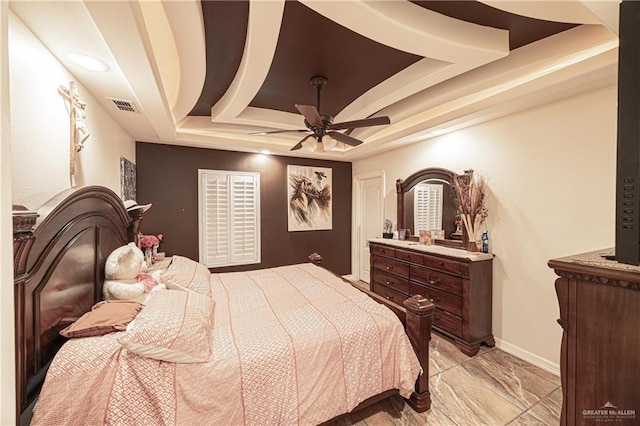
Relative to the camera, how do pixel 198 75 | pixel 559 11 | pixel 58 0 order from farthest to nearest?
1. pixel 198 75
2. pixel 559 11
3. pixel 58 0

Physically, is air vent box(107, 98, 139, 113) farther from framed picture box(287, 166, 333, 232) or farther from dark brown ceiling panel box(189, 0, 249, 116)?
framed picture box(287, 166, 333, 232)

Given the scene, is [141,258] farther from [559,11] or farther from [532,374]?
[532,374]

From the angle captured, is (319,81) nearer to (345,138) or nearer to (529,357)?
(345,138)

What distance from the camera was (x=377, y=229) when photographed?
184 inches

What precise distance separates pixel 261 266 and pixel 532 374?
12.0ft

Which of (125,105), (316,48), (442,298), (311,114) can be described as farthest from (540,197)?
(125,105)

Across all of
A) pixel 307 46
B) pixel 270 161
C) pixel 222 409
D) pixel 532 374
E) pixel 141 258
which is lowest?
pixel 532 374

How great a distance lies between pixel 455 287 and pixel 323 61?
8.50 ft

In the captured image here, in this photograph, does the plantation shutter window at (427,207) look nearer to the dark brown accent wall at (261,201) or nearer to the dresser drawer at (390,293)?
the dresser drawer at (390,293)

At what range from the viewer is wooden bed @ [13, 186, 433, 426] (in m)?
1.01

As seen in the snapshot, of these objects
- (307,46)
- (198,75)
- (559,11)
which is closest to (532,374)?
(559,11)

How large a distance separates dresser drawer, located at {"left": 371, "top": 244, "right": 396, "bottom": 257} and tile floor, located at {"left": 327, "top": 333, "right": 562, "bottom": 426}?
137 centimetres

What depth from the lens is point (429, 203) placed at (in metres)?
3.59

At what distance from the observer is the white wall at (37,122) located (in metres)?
1.22
